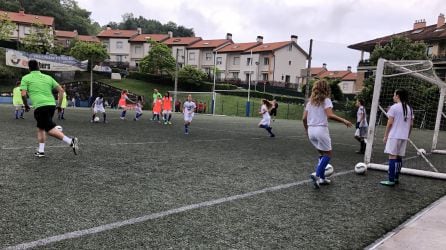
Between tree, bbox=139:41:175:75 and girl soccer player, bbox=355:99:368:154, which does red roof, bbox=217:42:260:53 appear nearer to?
tree, bbox=139:41:175:75

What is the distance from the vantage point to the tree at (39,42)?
58.8 meters

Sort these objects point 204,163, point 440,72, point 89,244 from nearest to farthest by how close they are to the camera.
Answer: point 89,244 < point 204,163 < point 440,72

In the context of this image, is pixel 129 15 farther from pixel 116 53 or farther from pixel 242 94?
pixel 242 94

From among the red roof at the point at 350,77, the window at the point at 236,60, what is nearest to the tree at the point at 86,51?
the window at the point at 236,60

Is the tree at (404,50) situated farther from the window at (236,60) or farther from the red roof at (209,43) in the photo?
the red roof at (209,43)

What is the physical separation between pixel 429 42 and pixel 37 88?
49.3 meters

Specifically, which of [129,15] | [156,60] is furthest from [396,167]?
[129,15]

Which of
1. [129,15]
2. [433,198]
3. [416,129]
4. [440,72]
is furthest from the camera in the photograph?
[129,15]

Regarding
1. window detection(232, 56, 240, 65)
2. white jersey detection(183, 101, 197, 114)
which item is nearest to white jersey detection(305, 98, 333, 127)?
white jersey detection(183, 101, 197, 114)

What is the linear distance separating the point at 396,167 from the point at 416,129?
24.2 meters

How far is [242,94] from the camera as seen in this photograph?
5556 centimetres

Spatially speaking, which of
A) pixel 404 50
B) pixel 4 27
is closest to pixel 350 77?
pixel 404 50

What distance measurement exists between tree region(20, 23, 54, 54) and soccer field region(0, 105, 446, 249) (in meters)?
56.5

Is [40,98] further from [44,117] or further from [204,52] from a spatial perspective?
[204,52]
